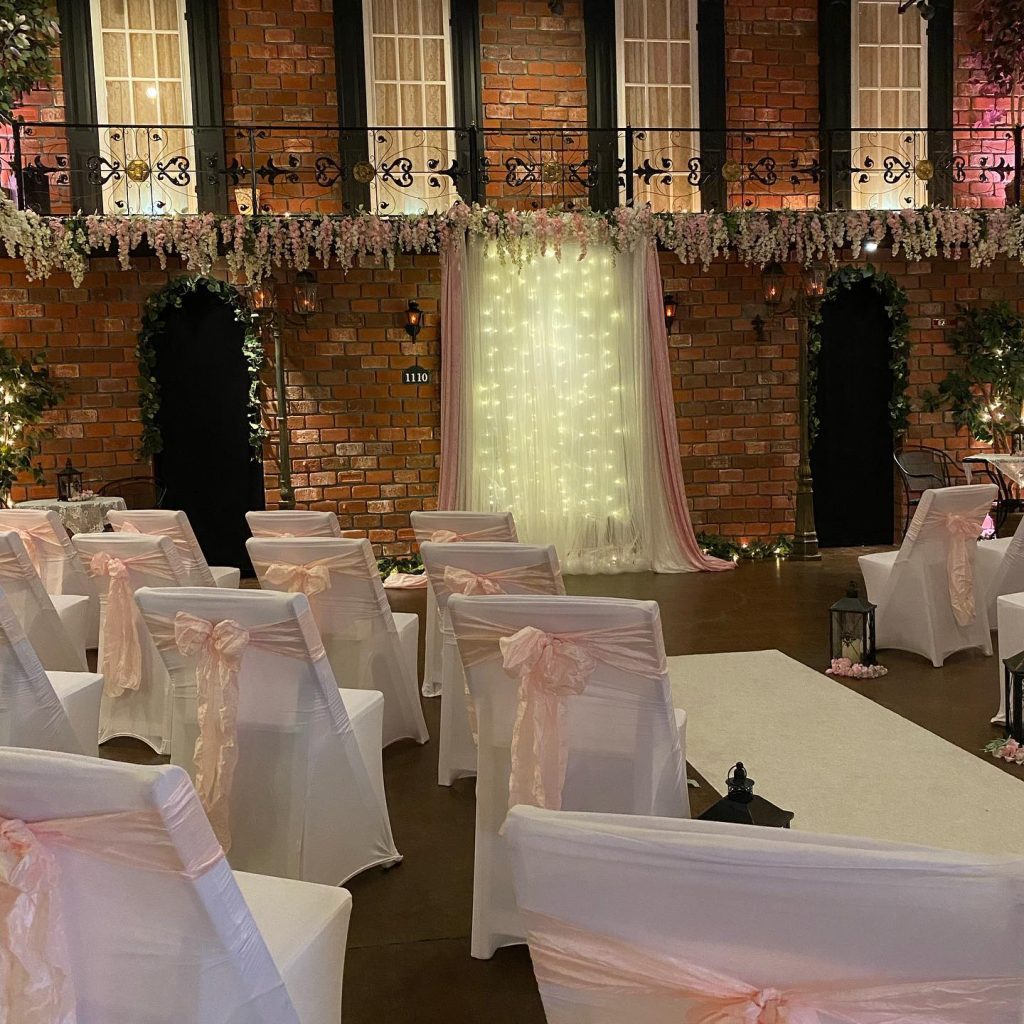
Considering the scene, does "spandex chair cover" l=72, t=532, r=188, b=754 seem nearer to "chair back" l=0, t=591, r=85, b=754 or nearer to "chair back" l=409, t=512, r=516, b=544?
"chair back" l=409, t=512, r=516, b=544

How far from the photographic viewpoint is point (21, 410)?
831 cm

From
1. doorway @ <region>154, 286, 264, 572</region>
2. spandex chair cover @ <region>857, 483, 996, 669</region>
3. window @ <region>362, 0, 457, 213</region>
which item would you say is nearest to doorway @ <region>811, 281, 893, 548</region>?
window @ <region>362, 0, 457, 213</region>

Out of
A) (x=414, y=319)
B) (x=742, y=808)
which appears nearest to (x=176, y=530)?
(x=742, y=808)

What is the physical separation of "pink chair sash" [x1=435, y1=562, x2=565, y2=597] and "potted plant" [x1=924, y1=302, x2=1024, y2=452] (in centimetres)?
710

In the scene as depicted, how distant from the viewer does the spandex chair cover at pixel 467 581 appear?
12.0ft

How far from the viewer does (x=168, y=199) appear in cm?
896

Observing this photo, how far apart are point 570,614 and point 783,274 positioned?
7456 millimetres

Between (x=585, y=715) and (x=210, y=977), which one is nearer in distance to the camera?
(x=210, y=977)

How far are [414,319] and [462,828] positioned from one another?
612 centimetres

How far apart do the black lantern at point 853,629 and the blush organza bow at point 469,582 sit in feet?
7.44

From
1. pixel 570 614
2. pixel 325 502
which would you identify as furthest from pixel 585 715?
pixel 325 502

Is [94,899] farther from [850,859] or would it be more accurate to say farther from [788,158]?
[788,158]

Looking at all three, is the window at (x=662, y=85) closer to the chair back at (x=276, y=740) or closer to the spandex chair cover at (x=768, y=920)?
the chair back at (x=276, y=740)

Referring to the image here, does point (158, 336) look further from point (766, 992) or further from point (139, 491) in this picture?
point (766, 992)
